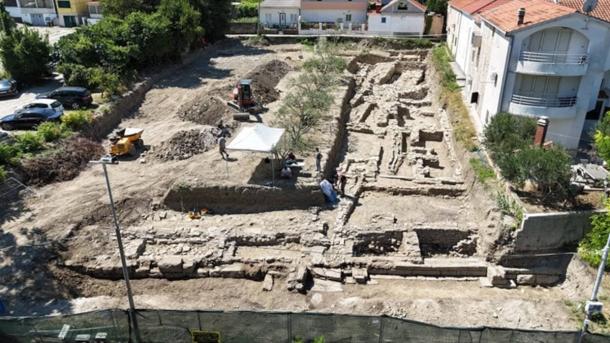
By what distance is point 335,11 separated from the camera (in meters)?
59.2

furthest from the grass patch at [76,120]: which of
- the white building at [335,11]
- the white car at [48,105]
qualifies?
the white building at [335,11]

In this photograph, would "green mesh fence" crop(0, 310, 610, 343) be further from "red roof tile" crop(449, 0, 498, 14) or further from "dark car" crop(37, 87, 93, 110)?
"red roof tile" crop(449, 0, 498, 14)

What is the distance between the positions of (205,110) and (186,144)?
5261mm

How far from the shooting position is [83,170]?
25.2 meters

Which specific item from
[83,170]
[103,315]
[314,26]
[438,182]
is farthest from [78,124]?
[314,26]

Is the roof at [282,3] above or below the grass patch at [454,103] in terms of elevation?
above

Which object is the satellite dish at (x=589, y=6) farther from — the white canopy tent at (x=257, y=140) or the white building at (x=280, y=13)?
the white building at (x=280, y=13)

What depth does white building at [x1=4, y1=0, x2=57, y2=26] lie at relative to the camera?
64.9 metres

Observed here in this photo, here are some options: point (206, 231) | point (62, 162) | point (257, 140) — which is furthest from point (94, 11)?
point (206, 231)

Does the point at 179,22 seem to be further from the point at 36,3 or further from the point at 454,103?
the point at 36,3

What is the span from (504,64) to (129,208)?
20456 millimetres

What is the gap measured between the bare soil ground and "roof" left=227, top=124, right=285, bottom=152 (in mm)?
1744

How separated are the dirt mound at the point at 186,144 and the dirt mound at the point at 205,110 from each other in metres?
2.48

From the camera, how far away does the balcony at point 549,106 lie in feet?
80.2
